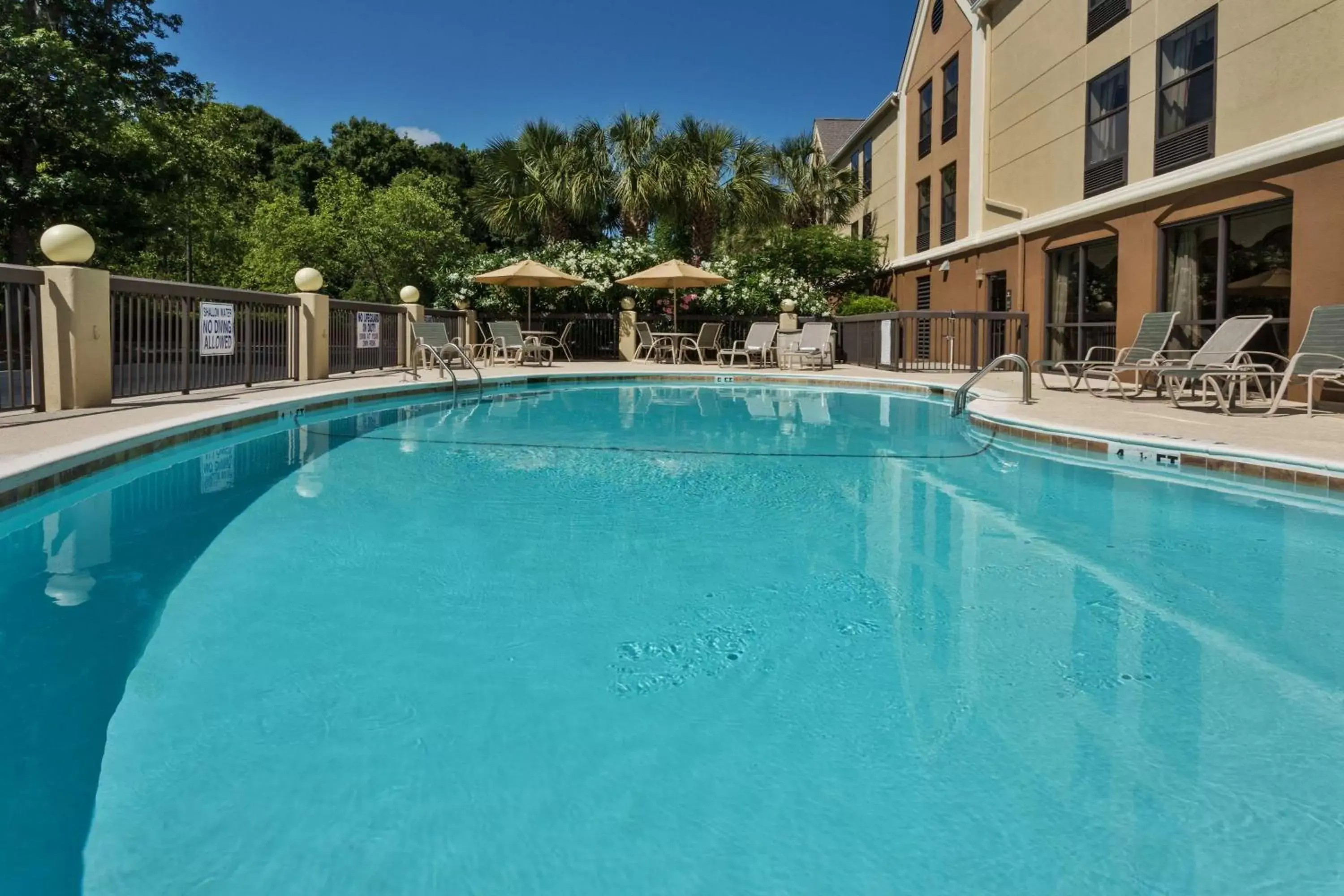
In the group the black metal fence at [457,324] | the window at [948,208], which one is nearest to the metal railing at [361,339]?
the black metal fence at [457,324]

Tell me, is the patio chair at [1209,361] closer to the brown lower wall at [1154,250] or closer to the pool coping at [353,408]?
the brown lower wall at [1154,250]

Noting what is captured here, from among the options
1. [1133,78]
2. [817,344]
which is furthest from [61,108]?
[1133,78]

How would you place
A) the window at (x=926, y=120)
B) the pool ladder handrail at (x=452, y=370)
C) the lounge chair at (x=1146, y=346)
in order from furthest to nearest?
the window at (x=926, y=120)
the pool ladder handrail at (x=452, y=370)
the lounge chair at (x=1146, y=346)

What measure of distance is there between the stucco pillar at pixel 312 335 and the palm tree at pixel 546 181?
800cm

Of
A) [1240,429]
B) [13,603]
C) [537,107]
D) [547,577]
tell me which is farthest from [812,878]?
[537,107]

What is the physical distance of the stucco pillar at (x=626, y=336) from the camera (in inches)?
786

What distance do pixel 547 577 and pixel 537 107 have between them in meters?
19.3

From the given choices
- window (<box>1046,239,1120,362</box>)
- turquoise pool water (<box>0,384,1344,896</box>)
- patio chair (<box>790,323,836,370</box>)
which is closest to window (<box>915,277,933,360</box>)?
patio chair (<box>790,323,836,370</box>)

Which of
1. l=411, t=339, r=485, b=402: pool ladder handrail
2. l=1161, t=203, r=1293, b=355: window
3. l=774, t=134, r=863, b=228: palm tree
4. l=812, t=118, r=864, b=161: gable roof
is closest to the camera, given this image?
l=1161, t=203, r=1293, b=355: window

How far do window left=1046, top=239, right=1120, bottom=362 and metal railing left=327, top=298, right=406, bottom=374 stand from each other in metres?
11.5

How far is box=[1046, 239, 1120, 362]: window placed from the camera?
13.4m

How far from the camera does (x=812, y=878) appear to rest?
173cm

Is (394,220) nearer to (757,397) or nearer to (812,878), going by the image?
(757,397)

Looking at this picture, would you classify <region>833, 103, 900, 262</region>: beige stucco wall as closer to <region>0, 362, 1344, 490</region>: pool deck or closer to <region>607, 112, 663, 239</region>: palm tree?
<region>607, 112, 663, 239</region>: palm tree
